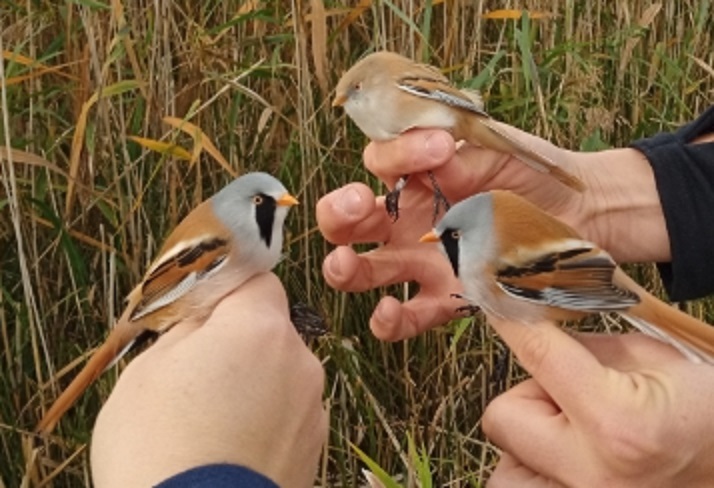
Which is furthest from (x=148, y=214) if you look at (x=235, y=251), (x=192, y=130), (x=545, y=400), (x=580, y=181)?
(x=545, y=400)

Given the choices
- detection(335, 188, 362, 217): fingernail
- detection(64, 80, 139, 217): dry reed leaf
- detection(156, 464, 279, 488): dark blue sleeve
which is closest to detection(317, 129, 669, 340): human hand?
detection(335, 188, 362, 217): fingernail

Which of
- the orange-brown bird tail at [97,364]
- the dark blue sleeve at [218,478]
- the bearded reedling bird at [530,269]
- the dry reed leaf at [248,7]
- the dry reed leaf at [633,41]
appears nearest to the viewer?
the dark blue sleeve at [218,478]

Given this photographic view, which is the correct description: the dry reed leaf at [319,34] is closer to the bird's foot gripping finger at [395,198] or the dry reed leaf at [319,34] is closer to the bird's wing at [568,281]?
the bird's foot gripping finger at [395,198]

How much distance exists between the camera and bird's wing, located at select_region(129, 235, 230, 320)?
5.89 feet

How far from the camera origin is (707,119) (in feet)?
7.40

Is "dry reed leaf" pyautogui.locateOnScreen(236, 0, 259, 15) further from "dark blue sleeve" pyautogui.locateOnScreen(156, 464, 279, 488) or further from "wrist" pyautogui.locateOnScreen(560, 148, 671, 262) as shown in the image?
"dark blue sleeve" pyautogui.locateOnScreen(156, 464, 279, 488)

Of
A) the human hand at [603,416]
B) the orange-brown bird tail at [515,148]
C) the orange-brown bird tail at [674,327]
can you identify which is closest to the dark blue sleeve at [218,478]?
the human hand at [603,416]

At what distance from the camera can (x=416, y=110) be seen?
84.7 inches

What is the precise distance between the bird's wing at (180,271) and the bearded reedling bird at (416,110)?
46cm

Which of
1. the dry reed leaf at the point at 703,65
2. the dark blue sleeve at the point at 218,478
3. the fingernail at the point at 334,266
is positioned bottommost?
the fingernail at the point at 334,266

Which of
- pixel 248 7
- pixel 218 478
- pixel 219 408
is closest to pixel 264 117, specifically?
pixel 248 7

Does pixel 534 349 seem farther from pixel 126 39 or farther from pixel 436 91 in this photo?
pixel 126 39

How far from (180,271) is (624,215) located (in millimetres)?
990

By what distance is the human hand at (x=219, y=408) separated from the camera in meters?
1.31
